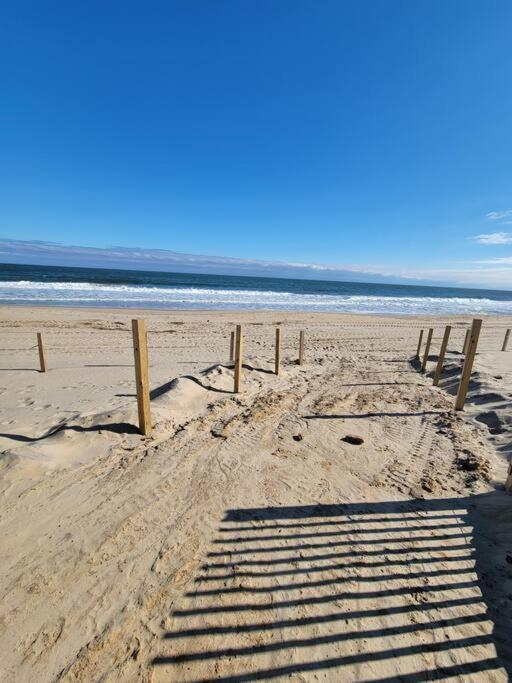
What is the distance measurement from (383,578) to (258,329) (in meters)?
16.2

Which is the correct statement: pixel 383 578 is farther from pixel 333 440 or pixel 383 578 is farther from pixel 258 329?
pixel 258 329

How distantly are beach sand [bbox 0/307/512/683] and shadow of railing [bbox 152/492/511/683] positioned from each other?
1 cm

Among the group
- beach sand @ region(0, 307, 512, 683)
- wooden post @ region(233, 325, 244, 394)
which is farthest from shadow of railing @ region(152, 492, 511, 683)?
wooden post @ region(233, 325, 244, 394)

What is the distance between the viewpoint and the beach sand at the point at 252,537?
8.02ft

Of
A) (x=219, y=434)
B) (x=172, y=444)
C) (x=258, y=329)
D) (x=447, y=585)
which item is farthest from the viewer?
(x=258, y=329)

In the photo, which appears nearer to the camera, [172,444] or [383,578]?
[383,578]

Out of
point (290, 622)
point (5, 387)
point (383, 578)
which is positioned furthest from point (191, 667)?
point (5, 387)

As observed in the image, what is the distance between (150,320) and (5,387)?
1259cm

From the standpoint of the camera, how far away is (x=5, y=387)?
7.95 meters

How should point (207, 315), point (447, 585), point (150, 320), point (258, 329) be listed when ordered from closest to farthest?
point (447, 585)
point (258, 329)
point (150, 320)
point (207, 315)

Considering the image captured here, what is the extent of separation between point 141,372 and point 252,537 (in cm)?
288

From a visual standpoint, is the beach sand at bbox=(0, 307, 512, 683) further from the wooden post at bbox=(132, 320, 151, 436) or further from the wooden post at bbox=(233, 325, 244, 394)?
the wooden post at bbox=(233, 325, 244, 394)

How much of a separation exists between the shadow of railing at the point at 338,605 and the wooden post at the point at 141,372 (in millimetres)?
2366

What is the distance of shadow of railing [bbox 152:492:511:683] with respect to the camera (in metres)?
2.39
